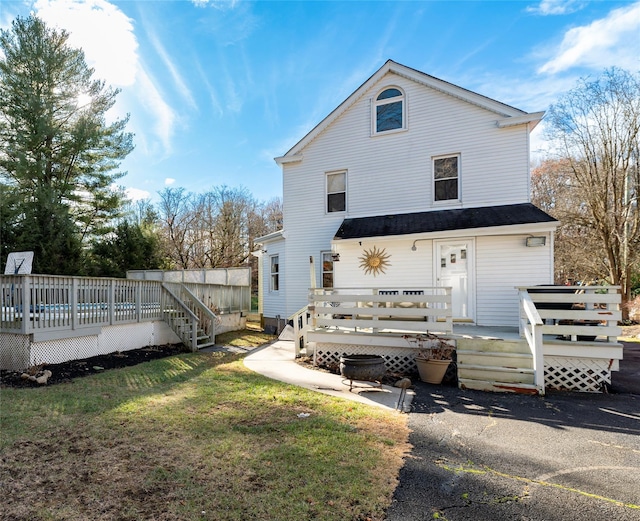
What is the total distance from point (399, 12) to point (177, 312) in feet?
39.7

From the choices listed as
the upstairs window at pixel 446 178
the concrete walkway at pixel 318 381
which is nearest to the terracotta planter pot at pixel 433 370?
the concrete walkway at pixel 318 381

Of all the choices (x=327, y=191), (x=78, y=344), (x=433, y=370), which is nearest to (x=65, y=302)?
(x=78, y=344)

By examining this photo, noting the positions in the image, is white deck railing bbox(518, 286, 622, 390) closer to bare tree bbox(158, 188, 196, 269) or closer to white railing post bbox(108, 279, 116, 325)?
white railing post bbox(108, 279, 116, 325)

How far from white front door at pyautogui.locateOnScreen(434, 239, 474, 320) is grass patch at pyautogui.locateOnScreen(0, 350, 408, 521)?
18.1 ft

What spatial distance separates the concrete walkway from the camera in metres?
5.70

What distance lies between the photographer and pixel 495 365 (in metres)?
6.46

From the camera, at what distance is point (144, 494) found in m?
2.88

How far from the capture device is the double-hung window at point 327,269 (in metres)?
12.1

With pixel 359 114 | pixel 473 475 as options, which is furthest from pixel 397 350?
pixel 359 114

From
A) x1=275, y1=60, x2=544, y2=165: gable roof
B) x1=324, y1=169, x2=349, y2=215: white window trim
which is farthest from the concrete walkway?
x1=275, y1=60, x2=544, y2=165: gable roof

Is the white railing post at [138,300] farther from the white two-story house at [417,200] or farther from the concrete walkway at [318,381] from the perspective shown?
the white two-story house at [417,200]

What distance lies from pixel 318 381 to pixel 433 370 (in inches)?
88.6

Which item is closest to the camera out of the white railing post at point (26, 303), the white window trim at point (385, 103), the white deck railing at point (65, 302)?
the white railing post at point (26, 303)

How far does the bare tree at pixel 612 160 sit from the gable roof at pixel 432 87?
8.32 metres
